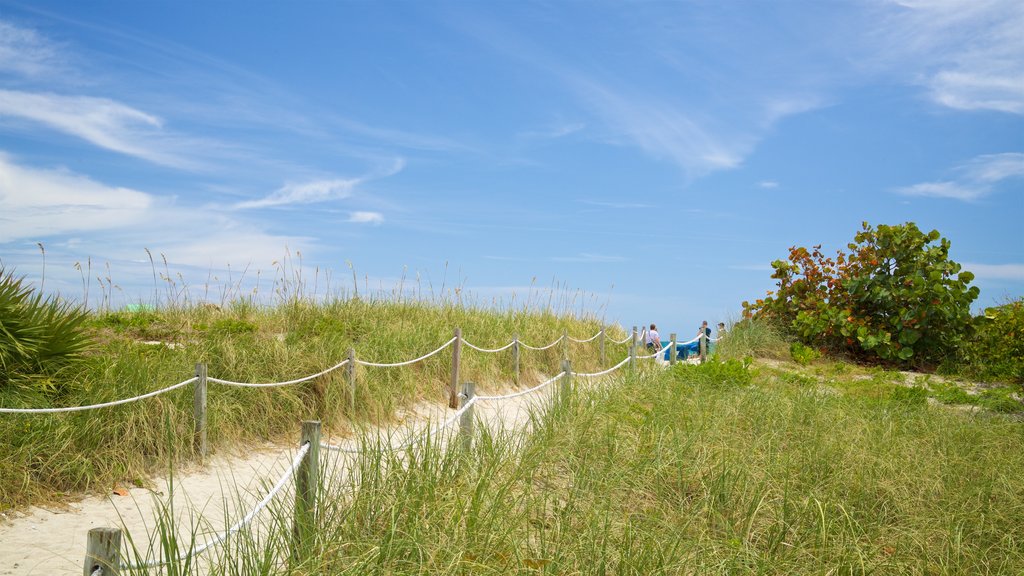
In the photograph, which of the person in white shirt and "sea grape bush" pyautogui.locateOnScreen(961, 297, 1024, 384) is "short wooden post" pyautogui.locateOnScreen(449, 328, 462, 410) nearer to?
the person in white shirt

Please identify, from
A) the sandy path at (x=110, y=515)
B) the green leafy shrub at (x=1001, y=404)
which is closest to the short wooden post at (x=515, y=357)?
the sandy path at (x=110, y=515)

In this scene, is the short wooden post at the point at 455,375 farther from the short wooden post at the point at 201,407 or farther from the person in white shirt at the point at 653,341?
the person in white shirt at the point at 653,341

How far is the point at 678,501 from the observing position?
532cm

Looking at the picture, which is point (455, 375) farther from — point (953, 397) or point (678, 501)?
point (953, 397)

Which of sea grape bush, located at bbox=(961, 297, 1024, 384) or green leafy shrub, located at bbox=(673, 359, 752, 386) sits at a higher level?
sea grape bush, located at bbox=(961, 297, 1024, 384)

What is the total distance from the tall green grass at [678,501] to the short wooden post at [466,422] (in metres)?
0.10

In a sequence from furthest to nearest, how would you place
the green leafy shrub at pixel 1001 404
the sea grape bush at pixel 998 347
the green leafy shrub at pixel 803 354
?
the green leafy shrub at pixel 803 354
the sea grape bush at pixel 998 347
the green leafy shrub at pixel 1001 404

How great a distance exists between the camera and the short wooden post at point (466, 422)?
16.9ft

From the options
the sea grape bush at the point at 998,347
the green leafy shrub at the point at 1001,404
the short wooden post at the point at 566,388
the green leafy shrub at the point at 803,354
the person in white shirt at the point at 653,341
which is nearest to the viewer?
the short wooden post at the point at 566,388

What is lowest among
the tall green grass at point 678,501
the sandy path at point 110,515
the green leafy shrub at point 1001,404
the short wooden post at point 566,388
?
the sandy path at point 110,515

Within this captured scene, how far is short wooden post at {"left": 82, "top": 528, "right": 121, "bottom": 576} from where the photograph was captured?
2764mm

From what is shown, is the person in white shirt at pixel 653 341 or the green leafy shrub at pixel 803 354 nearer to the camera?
the green leafy shrub at pixel 803 354

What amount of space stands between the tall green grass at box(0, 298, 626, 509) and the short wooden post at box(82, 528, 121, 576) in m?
1.70

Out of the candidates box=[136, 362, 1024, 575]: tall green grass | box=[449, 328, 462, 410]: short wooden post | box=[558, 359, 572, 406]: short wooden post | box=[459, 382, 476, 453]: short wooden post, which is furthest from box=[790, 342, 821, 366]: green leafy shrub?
box=[459, 382, 476, 453]: short wooden post
